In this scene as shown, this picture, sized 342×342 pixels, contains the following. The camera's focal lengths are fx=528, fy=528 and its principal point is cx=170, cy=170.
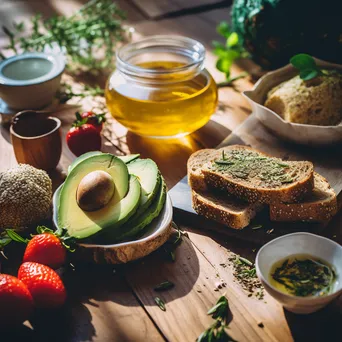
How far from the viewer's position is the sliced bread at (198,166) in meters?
1.63

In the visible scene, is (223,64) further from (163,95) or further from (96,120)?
(96,120)

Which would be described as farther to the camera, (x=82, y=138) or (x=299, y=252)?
(x=82, y=138)

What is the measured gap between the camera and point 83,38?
253 centimetres

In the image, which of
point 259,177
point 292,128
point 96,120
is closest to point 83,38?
point 96,120

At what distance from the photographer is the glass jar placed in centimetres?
179

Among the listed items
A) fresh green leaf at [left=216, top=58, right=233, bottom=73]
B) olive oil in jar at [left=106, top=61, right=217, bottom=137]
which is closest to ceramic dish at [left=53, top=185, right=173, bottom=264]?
olive oil in jar at [left=106, top=61, right=217, bottom=137]

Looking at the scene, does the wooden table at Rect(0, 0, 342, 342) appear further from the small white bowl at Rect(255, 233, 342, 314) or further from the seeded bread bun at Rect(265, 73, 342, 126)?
the seeded bread bun at Rect(265, 73, 342, 126)

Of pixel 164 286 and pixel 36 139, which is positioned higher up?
pixel 36 139

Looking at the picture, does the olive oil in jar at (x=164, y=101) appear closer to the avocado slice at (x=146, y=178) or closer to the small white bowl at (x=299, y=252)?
the avocado slice at (x=146, y=178)

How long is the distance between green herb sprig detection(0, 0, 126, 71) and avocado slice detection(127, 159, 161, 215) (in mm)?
1034

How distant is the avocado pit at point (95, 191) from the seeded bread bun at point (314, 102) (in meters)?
0.78

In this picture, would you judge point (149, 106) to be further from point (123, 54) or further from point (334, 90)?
point (334, 90)

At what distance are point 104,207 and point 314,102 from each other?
0.88 meters

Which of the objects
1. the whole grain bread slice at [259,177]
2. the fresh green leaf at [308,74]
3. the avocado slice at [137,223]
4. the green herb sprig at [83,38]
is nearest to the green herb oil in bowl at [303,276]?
the whole grain bread slice at [259,177]
